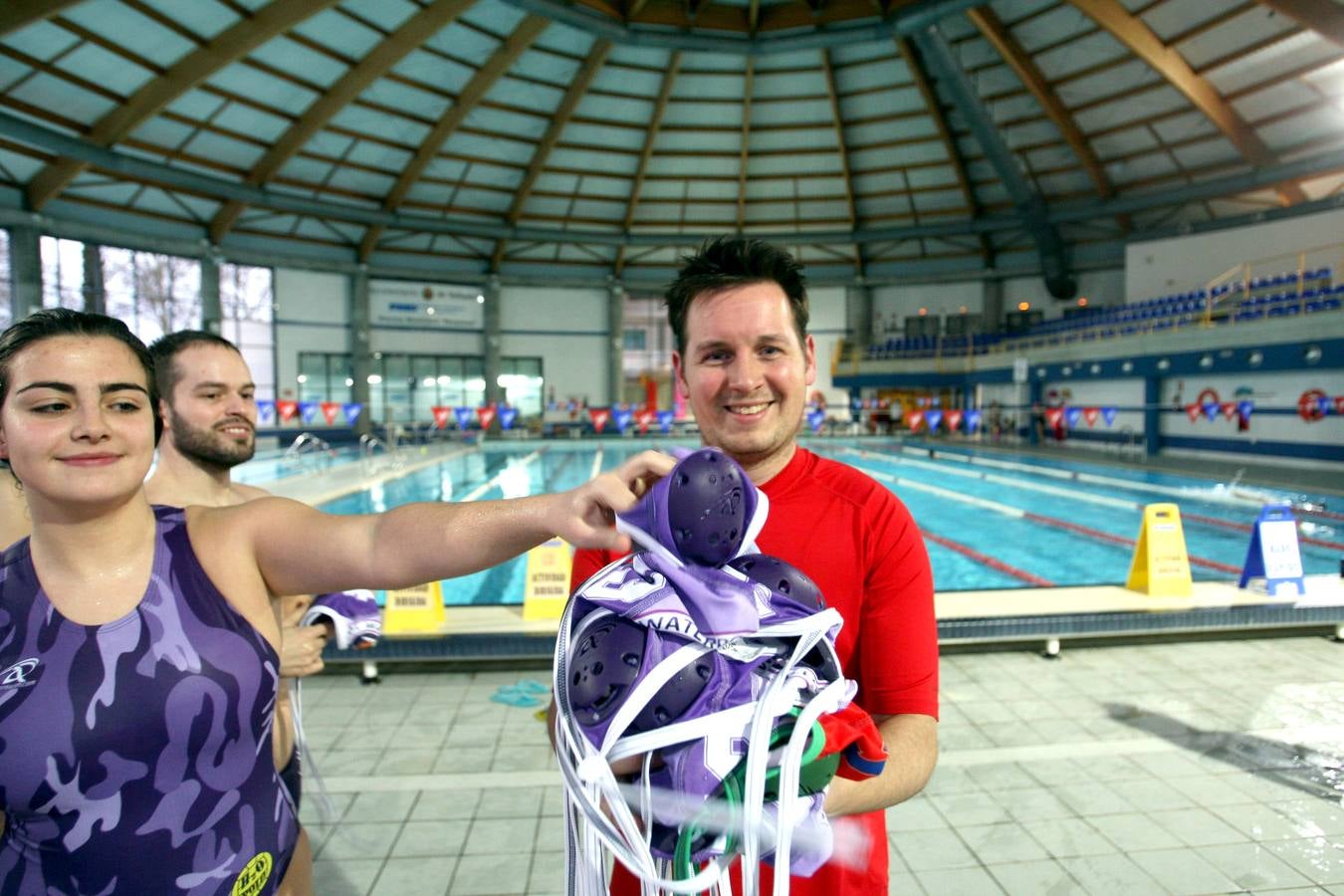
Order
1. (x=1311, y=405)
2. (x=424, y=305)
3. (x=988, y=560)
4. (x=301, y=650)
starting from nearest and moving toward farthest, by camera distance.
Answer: (x=301, y=650), (x=988, y=560), (x=1311, y=405), (x=424, y=305)

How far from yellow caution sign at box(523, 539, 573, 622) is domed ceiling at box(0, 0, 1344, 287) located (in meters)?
14.2

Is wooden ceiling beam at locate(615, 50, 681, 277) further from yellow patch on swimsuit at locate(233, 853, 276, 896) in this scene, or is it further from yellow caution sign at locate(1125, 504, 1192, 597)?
yellow patch on swimsuit at locate(233, 853, 276, 896)

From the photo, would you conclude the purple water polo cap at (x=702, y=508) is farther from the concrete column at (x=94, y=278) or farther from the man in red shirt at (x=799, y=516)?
the concrete column at (x=94, y=278)

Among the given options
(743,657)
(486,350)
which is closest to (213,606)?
(743,657)

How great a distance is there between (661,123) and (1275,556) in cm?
2108

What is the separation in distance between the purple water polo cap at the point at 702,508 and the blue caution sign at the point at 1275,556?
20.1 feet

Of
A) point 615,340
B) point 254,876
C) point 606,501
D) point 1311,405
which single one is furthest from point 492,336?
point 606,501

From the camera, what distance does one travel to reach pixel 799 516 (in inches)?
58.6

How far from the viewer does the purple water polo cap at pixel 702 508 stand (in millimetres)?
912

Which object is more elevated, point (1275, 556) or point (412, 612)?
point (1275, 556)

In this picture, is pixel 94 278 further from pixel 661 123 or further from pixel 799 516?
pixel 799 516

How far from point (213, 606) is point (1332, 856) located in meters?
3.86

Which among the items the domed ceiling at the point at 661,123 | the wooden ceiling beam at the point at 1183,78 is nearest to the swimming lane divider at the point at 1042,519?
the domed ceiling at the point at 661,123

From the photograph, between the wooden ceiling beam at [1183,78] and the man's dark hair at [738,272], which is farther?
the wooden ceiling beam at [1183,78]
